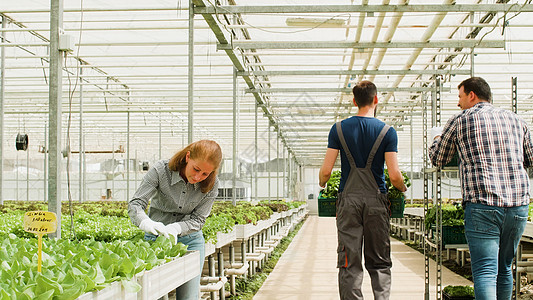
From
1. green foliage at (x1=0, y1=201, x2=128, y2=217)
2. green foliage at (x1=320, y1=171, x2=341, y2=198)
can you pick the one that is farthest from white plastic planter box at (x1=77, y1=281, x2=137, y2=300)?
green foliage at (x1=0, y1=201, x2=128, y2=217)

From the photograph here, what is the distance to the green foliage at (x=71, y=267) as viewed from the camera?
1.65m

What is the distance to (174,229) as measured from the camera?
294 cm

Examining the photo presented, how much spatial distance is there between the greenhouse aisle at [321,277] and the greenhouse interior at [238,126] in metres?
0.04

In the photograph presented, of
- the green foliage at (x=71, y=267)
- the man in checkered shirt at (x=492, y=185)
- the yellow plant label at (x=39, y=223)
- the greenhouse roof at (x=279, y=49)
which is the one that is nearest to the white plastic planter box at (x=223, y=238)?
the greenhouse roof at (x=279, y=49)

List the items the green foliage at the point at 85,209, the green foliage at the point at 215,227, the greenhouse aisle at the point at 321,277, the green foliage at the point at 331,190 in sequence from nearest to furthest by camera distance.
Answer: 1. the green foliage at the point at 331,190
2. the green foliage at the point at 215,227
3. the greenhouse aisle at the point at 321,277
4. the green foliage at the point at 85,209

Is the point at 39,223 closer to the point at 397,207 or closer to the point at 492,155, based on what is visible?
the point at 492,155

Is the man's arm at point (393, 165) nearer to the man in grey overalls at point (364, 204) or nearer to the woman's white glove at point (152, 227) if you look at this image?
the man in grey overalls at point (364, 204)

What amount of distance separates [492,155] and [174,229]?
1658mm

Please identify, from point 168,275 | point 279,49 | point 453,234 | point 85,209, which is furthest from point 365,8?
point 85,209

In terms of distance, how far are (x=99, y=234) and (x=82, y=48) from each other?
7036mm

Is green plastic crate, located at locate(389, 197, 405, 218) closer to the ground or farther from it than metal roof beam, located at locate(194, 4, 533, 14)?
closer to the ground

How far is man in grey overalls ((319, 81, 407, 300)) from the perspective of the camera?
302cm

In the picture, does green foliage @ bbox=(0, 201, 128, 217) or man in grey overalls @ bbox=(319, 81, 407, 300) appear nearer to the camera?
man in grey overalls @ bbox=(319, 81, 407, 300)

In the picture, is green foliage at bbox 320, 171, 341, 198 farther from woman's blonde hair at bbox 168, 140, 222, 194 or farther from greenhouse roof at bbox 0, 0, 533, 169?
woman's blonde hair at bbox 168, 140, 222, 194
